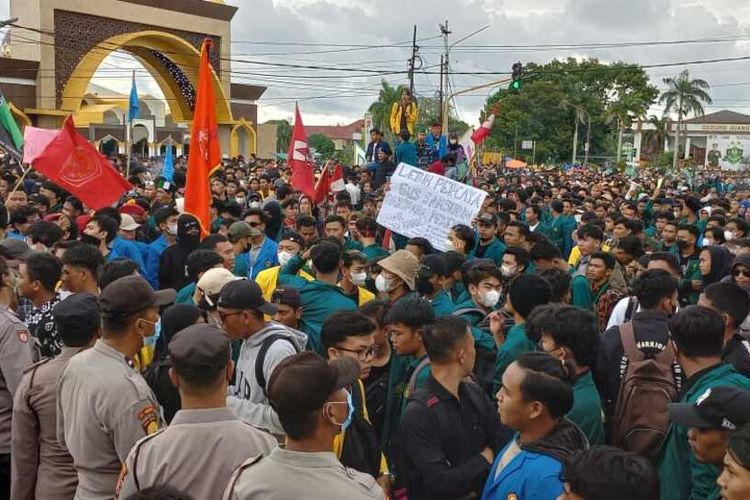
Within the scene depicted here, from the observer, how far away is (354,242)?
8.90m

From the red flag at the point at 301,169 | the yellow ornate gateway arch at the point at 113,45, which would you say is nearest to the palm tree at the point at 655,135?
the yellow ornate gateway arch at the point at 113,45

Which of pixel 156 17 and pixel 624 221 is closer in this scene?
pixel 624 221

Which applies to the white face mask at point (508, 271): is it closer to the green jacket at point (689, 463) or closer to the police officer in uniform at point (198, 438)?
the green jacket at point (689, 463)

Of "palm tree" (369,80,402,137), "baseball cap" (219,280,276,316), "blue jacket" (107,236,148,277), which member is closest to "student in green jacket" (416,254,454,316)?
"baseball cap" (219,280,276,316)

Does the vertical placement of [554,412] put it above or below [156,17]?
below

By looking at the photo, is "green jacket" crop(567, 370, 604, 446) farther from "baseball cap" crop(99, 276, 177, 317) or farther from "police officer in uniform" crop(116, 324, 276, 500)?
"baseball cap" crop(99, 276, 177, 317)

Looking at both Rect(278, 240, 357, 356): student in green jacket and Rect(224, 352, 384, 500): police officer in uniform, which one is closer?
Rect(224, 352, 384, 500): police officer in uniform

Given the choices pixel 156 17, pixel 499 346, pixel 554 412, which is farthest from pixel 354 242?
pixel 156 17

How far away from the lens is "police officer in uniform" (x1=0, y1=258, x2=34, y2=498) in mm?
3939

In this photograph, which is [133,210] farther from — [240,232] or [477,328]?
[477,328]

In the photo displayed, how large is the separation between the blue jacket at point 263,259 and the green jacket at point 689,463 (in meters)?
4.82

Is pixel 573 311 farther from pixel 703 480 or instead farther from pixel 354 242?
pixel 354 242

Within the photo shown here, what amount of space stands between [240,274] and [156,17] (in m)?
28.9

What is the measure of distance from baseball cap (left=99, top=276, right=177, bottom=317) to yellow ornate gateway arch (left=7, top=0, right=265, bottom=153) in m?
29.0
